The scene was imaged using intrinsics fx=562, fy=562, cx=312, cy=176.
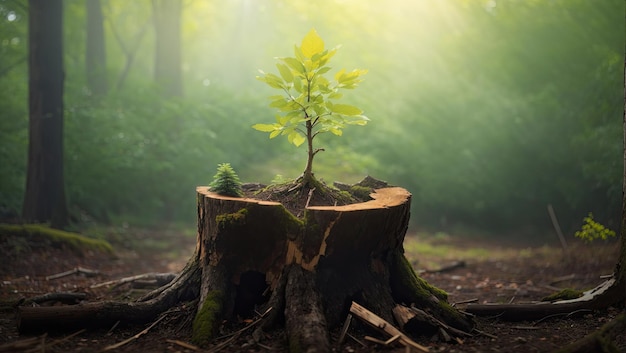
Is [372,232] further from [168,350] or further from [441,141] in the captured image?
[441,141]

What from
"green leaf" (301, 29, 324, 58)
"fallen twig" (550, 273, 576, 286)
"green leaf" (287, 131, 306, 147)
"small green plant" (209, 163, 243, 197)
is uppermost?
"green leaf" (301, 29, 324, 58)

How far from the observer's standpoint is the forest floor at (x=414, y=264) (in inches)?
150

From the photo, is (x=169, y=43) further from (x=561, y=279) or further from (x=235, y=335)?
(x=235, y=335)

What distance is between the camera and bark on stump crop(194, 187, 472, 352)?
3971 millimetres

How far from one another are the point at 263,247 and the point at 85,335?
1423mm

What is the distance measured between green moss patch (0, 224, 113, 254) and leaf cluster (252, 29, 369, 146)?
4.88m

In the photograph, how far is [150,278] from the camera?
620cm

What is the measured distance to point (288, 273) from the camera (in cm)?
406

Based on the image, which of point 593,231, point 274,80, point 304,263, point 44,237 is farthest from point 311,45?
point 44,237

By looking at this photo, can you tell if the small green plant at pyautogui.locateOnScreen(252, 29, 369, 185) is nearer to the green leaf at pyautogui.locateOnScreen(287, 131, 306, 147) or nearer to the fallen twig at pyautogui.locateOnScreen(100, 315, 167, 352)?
the green leaf at pyautogui.locateOnScreen(287, 131, 306, 147)

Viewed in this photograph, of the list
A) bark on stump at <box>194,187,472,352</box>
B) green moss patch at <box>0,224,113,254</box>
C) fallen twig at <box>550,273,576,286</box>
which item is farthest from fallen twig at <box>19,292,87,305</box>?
fallen twig at <box>550,273,576,286</box>

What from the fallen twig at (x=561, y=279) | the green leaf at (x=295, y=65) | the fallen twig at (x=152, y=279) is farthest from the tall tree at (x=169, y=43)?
the green leaf at (x=295, y=65)

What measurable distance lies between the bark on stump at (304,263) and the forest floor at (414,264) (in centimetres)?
20

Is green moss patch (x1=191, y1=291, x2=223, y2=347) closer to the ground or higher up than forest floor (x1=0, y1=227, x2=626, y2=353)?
higher up
